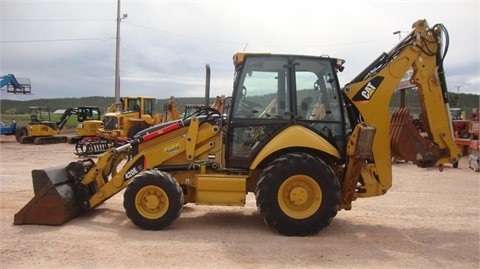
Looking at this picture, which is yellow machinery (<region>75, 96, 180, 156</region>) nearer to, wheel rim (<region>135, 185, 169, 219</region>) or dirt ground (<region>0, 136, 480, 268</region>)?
dirt ground (<region>0, 136, 480, 268</region>)

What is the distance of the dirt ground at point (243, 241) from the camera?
5.47 metres

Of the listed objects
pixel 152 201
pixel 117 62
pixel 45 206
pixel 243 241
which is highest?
pixel 117 62

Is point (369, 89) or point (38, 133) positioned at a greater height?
point (369, 89)

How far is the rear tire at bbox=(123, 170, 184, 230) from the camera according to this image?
6.79 metres

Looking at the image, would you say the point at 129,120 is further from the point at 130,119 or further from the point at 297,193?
the point at 297,193

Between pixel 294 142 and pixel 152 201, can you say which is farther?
pixel 152 201

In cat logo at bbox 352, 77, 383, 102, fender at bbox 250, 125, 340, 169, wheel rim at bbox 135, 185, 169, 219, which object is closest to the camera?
fender at bbox 250, 125, 340, 169

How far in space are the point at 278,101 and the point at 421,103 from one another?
213 cm

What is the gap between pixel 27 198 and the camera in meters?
9.17

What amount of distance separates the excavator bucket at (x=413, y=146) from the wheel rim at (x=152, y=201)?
11.5 ft

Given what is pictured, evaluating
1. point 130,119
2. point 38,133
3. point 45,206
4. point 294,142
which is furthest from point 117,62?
point 294,142

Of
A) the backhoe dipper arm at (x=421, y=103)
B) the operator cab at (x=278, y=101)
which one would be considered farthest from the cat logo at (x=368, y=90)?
the operator cab at (x=278, y=101)

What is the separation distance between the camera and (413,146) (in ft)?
23.3

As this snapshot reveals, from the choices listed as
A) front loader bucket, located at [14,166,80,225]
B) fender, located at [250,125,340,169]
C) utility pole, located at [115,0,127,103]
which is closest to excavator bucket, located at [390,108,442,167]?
fender, located at [250,125,340,169]
